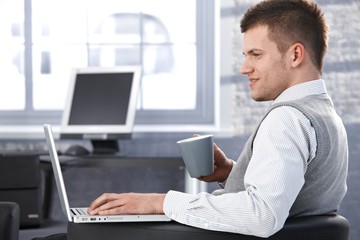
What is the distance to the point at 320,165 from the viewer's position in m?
1.80

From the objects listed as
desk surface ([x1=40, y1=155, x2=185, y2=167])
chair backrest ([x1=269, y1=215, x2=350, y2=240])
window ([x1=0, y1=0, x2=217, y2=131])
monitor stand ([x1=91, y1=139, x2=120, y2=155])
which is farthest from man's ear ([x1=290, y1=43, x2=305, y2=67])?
window ([x1=0, y1=0, x2=217, y2=131])

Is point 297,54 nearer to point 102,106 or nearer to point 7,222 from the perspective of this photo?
point 7,222

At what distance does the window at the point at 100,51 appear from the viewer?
510cm

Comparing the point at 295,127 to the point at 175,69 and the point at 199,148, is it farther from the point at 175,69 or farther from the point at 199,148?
the point at 175,69

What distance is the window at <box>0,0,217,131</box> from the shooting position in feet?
16.7

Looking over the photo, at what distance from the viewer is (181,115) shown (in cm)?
512

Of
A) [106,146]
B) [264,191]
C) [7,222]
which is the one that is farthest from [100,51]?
[264,191]

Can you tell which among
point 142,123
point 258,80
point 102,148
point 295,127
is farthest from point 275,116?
point 142,123

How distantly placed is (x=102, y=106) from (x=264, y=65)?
2753 millimetres

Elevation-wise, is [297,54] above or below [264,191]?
above

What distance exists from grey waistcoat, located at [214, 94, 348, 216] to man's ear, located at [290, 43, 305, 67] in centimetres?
9

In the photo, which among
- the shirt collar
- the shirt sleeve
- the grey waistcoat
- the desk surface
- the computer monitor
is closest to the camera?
the shirt sleeve

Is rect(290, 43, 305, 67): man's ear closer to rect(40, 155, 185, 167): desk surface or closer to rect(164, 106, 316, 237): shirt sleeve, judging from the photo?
rect(164, 106, 316, 237): shirt sleeve

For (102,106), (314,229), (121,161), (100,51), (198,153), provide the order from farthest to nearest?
1. (100,51)
2. (102,106)
3. (121,161)
4. (198,153)
5. (314,229)
